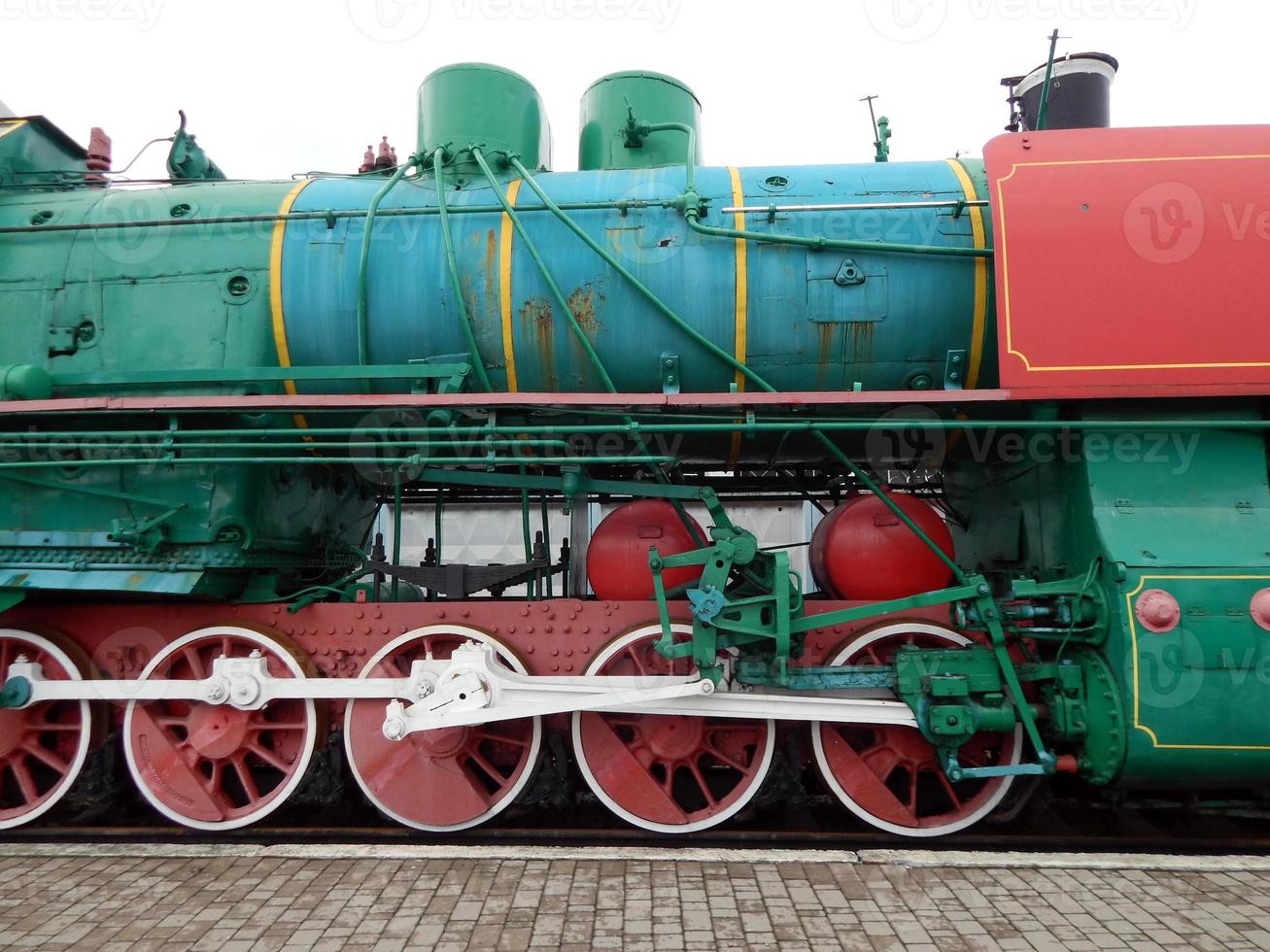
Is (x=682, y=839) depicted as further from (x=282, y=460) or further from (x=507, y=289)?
(x=507, y=289)

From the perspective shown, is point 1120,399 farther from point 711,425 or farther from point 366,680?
point 366,680

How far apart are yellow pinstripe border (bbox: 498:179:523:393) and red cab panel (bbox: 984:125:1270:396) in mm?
2529

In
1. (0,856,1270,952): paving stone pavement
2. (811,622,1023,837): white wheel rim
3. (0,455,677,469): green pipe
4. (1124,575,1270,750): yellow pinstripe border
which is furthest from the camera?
(811,622,1023,837): white wheel rim

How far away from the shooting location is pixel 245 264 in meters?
4.43

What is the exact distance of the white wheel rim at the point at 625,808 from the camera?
411cm

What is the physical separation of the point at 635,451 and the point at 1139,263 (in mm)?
2696

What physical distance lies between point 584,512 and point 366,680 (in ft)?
5.79

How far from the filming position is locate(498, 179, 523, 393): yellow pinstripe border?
4281 millimetres

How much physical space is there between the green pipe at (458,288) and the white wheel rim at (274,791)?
187 cm

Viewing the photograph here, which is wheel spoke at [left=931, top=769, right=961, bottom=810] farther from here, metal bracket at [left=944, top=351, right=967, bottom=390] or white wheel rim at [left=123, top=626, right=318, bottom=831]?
white wheel rim at [left=123, top=626, right=318, bottom=831]

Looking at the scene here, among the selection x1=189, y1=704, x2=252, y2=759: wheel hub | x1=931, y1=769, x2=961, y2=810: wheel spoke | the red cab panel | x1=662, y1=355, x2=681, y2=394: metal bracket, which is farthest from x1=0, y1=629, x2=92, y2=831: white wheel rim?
the red cab panel

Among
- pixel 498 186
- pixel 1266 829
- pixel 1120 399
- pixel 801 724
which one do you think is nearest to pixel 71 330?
pixel 498 186

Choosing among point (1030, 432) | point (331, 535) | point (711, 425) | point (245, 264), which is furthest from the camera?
point (331, 535)

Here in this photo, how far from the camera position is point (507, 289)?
428 cm
